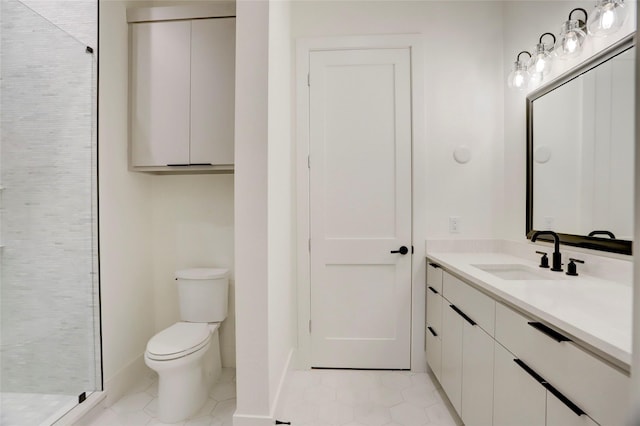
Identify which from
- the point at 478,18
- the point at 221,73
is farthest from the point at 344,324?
the point at 478,18

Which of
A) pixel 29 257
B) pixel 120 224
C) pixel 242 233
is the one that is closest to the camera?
pixel 242 233

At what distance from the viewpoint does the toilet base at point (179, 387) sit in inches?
67.2

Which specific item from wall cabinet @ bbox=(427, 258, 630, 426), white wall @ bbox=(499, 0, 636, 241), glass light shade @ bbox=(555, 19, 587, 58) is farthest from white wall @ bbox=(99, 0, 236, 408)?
glass light shade @ bbox=(555, 19, 587, 58)

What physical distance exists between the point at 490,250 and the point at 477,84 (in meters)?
1.22

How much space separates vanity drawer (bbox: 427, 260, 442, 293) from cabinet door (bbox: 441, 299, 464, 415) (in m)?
0.13

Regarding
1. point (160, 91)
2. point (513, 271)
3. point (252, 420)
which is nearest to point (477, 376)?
point (513, 271)

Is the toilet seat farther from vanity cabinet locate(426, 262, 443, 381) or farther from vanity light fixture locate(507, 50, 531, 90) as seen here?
vanity light fixture locate(507, 50, 531, 90)

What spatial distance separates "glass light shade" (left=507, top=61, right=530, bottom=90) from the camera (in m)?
1.96

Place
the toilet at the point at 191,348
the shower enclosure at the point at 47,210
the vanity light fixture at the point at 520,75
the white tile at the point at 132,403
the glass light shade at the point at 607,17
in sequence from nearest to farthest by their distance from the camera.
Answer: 1. the glass light shade at the point at 607,17
2. the shower enclosure at the point at 47,210
3. the toilet at the point at 191,348
4. the white tile at the point at 132,403
5. the vanity light fixture at the point at 520,75

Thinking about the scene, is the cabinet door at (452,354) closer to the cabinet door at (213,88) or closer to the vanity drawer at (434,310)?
the vanity drawer at (434,310)

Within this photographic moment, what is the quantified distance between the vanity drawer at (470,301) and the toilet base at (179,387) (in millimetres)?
1496

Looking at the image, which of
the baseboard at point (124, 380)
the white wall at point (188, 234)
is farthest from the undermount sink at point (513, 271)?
the baseboard at point (124, 380)

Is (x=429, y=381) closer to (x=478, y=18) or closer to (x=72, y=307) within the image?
(x=72, y=307)

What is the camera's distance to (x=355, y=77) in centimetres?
230
